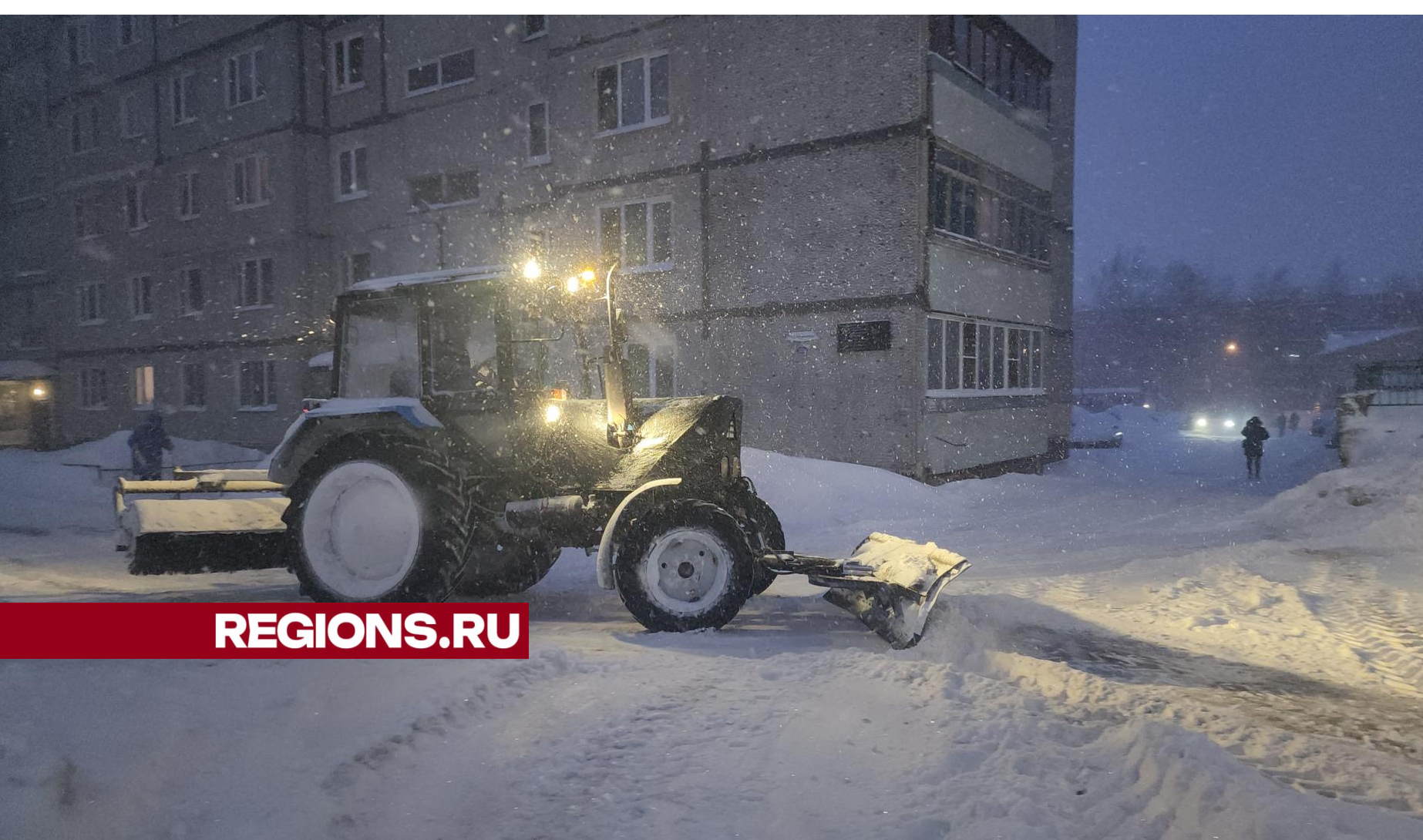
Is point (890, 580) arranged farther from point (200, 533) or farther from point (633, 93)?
point (633, 93)

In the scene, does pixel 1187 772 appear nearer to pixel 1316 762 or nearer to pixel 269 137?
pixel 1316 762

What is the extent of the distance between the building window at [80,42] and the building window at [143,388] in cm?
1066

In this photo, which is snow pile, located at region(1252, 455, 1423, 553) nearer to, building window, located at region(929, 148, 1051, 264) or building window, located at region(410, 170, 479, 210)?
building window, located at region(929, 148, 1051, 264)

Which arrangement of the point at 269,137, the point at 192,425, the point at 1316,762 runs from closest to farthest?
the point at 1316,762
the point at 269,137
the point at 192,425

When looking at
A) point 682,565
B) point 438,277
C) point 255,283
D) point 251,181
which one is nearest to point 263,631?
point 438,277

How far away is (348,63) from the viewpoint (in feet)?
79.6

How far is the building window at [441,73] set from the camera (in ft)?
71.8

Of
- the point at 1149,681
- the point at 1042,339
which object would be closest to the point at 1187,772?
the point at 1149,681

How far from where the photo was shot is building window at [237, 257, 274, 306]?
82.4 feet

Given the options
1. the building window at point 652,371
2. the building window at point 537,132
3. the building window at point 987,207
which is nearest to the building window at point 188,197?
the building window at point 537,132

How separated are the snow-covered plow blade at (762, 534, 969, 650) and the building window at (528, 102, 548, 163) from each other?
16.3 m

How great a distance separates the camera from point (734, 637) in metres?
5.96

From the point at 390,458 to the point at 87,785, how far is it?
2876mm

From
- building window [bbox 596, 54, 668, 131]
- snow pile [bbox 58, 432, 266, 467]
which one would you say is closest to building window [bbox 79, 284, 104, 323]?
snow pile [bbox 58, 432, 266, 467]
